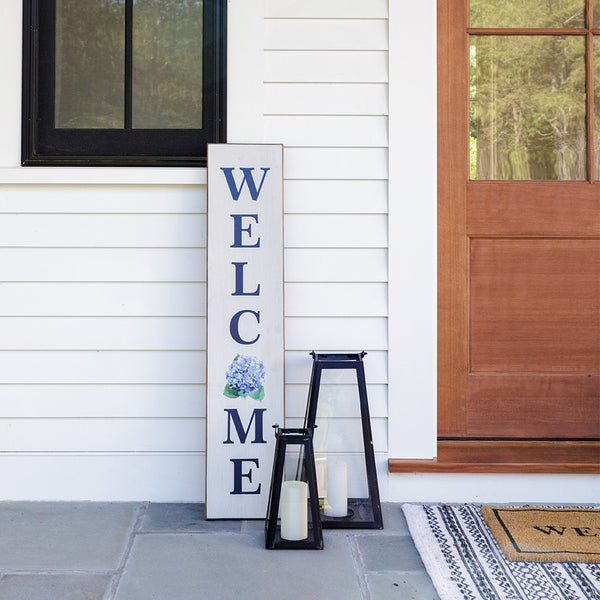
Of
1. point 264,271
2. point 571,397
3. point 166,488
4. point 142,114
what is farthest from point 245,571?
point 142,114

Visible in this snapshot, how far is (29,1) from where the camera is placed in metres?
2.41

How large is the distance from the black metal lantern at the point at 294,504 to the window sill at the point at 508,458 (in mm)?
459

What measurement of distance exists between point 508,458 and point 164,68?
1775 mm

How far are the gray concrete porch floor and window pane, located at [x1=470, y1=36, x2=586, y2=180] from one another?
127 cm

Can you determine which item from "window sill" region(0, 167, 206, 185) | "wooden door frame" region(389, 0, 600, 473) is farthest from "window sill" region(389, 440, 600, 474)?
"window sill" region(0, 167, 206, 185)

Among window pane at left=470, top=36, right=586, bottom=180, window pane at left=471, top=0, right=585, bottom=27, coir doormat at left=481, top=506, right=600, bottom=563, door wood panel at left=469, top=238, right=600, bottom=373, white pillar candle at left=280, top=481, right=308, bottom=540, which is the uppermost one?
window pane at left=471, top=0, right=585, bottom=27

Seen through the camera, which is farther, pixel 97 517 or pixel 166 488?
pixel 166 488

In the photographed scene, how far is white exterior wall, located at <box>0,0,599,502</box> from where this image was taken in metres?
2.43

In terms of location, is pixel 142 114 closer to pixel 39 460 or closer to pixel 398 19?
pixel 398 19

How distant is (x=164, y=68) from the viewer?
2.46 meters

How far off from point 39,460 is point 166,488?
440 mm

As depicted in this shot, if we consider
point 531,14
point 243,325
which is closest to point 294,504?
point 243,325

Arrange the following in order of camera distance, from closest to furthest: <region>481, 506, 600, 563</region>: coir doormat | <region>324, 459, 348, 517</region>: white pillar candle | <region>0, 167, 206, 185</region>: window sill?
1. <region>481, 506, 600, 563</region>: coir doormat
2. <region>324, 459, 348, 517</region>: white pillar candle
3. <region>0, 167, 206, 185</region>: window sill

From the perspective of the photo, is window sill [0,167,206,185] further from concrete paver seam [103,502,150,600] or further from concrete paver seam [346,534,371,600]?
concrete paver seam [346,534,371,600]
